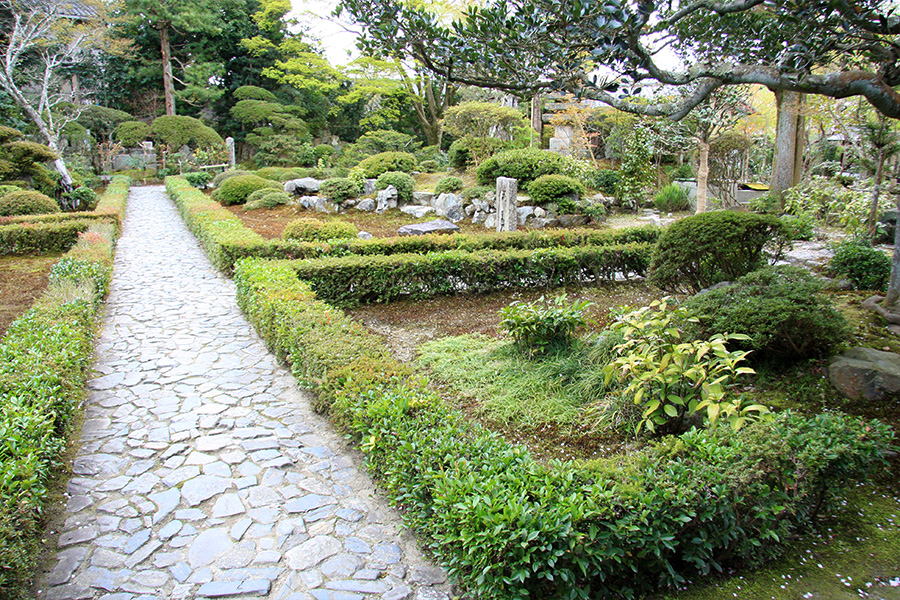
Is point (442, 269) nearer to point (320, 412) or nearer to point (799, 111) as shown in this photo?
point (320, 412)

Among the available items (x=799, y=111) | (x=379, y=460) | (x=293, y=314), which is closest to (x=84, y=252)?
(x=293, y=314)

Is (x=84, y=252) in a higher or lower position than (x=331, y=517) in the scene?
higher

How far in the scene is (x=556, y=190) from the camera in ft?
44.6

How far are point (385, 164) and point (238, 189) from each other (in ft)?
16.3

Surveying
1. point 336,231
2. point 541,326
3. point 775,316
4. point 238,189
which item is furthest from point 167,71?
point 775,316

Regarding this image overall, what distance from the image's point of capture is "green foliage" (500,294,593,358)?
529 centimetres

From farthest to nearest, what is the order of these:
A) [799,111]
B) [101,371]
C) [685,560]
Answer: [799,111]
[101,371]
[685,560]

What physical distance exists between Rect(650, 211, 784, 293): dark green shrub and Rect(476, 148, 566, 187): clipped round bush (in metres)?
8.32

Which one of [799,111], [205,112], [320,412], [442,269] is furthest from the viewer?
[205,112]

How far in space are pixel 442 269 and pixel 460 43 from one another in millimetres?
4047

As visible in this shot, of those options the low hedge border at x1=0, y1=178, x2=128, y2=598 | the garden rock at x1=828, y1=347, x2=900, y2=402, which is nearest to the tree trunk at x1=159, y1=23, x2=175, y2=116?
the low hedge border at x1=0, y1=178, x2=128, y2=598

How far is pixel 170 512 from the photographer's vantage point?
11.3 ft

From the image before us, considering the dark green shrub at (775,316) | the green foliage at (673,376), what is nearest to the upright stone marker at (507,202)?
the dark green shrub at (775,316)

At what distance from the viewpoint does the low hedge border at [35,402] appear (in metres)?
2.64
